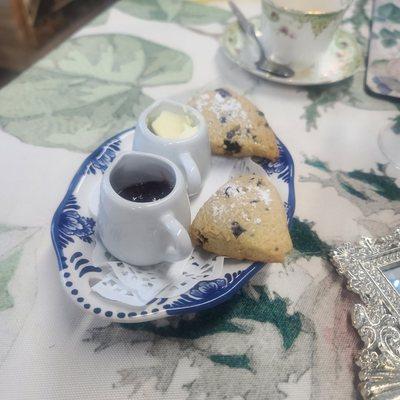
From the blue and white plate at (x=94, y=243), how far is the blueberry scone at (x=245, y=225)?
20mm

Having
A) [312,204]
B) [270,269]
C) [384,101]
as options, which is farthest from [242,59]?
[270,269]

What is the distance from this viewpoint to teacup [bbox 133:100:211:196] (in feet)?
1.73

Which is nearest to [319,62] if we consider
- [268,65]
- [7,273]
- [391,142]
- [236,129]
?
[268,65]

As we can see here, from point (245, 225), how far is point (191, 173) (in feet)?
0.31

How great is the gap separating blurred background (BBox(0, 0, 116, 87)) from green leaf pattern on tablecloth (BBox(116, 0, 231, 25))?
0.08 metres

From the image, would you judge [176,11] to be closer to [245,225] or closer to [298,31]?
[298,31]

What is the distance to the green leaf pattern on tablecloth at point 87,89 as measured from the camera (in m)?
0.70

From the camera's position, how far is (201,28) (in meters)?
0.95

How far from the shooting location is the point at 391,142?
2.33 ft

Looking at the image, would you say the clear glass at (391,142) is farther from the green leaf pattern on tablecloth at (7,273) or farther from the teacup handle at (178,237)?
the green leaf pattern on tablecloth at (7,273)

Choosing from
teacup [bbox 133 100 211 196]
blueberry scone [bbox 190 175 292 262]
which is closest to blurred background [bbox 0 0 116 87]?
teacup [bbox 133 100 211 196]

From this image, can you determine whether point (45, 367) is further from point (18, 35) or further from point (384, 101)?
point (18, 35)

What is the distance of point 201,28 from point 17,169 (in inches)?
21.1

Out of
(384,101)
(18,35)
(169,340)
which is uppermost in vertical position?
(384,101)
